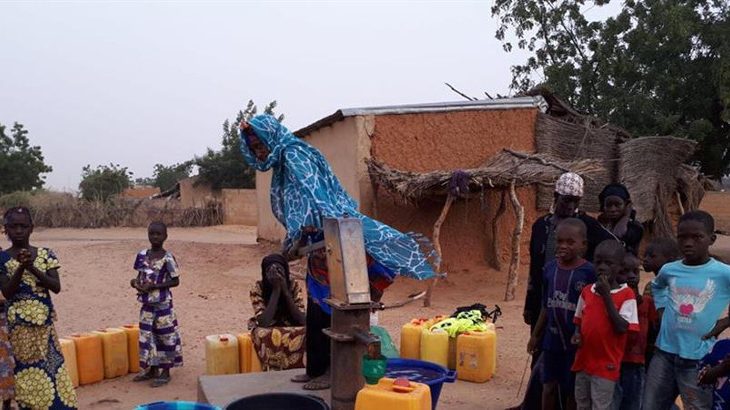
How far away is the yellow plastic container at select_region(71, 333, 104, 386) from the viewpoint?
16.6 ft

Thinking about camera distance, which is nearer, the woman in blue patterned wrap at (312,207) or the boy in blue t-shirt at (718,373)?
the boy in blue t-shirt at (718,373)

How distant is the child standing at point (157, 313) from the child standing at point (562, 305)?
9.67 feet

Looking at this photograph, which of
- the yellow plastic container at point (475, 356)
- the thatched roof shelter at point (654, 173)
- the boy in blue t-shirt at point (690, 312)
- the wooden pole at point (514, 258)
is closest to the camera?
the boy in blue t-shirt at point (690, 312)

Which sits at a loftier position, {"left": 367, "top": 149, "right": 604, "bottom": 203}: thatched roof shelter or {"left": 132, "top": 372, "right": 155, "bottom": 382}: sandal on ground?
{"left": 367, "top": 149, "right": 604, "bottom": 203}: thatched roof shelter

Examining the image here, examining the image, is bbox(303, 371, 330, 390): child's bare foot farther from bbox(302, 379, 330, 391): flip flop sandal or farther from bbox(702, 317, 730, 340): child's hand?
bbox(702, 317, 730, 340): child's hand

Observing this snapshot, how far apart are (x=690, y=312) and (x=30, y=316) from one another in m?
3.37

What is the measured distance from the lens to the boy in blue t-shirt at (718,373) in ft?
8.84

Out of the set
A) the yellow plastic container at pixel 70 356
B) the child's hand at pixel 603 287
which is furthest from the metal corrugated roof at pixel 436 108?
the child's hand at pixel 603 287

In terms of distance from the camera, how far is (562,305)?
10.6 ft

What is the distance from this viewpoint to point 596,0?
16984 mm

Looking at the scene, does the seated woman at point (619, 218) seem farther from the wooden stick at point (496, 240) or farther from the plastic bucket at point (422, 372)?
the wooden stick at point (496, 240)

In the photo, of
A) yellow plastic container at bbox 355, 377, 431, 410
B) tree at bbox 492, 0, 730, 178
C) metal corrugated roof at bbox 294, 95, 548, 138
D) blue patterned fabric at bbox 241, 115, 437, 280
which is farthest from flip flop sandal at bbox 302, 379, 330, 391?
tree at bbox 492, 0, 730, 178

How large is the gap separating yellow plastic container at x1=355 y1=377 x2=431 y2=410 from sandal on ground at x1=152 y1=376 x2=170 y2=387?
9.50ft

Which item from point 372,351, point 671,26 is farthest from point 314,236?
point 671,26
